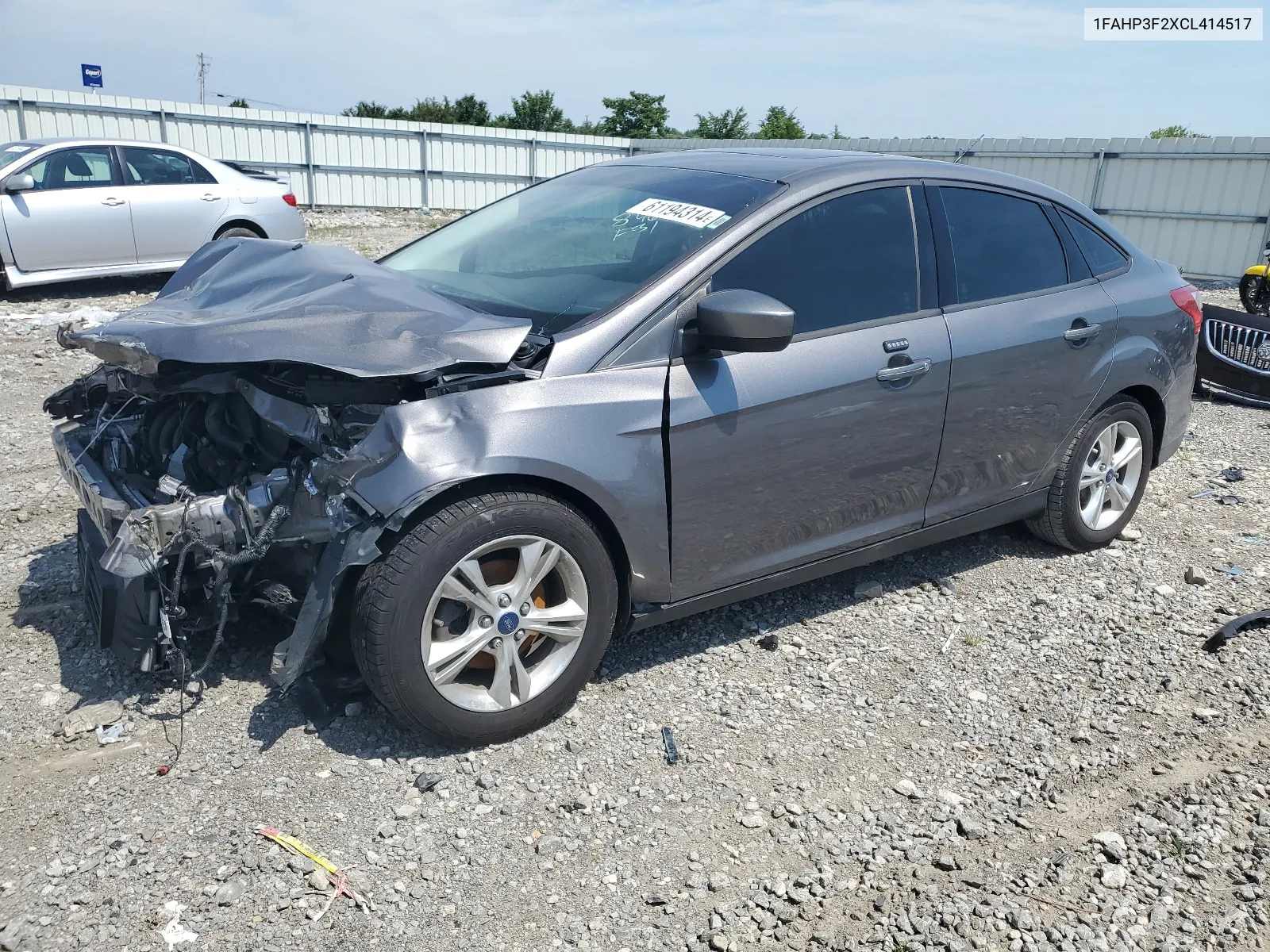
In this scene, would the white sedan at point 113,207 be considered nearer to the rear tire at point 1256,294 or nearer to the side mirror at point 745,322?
the side mirror at point 745,322

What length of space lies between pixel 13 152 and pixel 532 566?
10013 mm

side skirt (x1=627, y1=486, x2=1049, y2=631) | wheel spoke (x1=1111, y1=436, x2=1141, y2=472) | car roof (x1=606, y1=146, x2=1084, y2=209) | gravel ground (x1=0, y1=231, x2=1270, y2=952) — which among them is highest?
car roof (x1=606, y1=146, x2=1084, y2=209)

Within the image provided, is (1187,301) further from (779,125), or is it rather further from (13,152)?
(779,125)

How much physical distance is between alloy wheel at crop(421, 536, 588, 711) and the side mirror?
0.83m

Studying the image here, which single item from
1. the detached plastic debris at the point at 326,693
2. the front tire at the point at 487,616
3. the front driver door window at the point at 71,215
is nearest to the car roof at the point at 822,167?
the front tire at the point at 487,616

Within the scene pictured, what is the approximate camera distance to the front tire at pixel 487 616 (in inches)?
111

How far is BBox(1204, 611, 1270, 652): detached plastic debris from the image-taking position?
3988 mm

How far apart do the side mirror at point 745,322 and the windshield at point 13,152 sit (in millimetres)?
9718

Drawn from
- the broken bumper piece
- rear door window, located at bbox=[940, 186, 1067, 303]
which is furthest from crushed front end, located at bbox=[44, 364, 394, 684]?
rear door window, located at bbox=[940, 186, 1067, 303]

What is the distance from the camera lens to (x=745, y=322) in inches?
120

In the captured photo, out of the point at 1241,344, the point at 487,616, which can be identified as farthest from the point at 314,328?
the point at 1241,344

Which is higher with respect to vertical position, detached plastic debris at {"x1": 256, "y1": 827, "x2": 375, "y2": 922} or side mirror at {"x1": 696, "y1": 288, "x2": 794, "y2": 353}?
side mirror at {"x1": 696, "y1": 288, "x2": 794, "y2": 353}

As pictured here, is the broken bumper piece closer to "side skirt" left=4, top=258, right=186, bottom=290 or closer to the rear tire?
"side skirt" left=4, top=258, right=186, bottom=290

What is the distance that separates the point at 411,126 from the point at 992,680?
2112 centimetres
